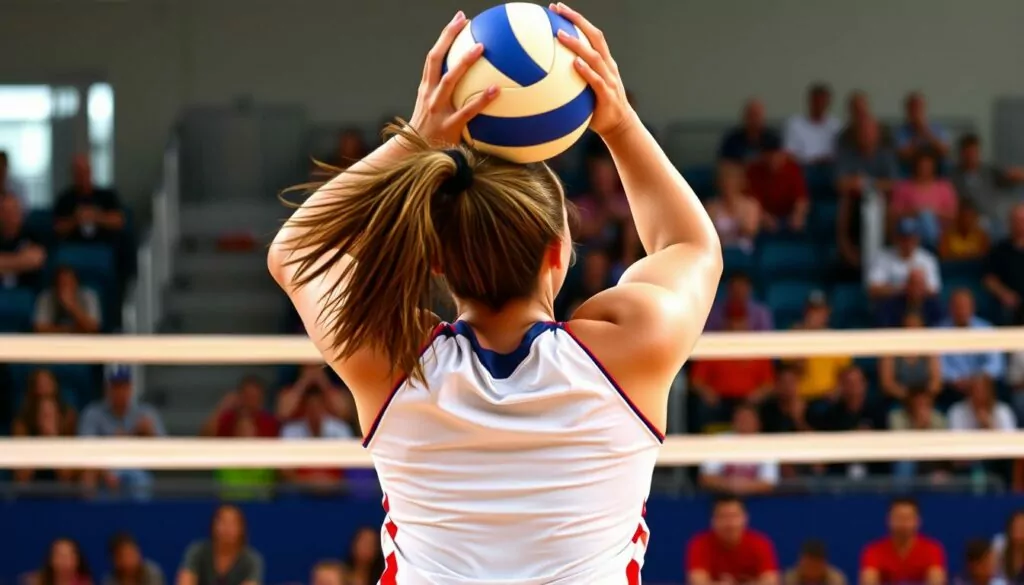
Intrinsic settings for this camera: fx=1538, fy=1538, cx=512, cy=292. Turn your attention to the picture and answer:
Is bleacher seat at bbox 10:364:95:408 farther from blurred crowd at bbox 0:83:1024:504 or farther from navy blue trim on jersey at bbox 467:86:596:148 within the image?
navy blue trim on jersey at bbox 467:86:596:148

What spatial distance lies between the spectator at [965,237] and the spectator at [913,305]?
959 millimetres

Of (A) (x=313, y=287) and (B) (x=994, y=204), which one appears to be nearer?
→ (A) (x=313, y=287)

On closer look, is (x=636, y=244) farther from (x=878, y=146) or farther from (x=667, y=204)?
(x=667, y=204)

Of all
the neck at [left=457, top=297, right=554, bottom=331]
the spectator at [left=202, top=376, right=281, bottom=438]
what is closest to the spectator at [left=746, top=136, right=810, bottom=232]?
the spectator at [left=202, top=376, right=281, bottom=438]

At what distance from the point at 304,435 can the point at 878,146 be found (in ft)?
16.8

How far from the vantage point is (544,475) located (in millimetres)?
1695

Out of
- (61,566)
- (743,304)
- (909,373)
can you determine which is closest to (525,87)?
(61,566)

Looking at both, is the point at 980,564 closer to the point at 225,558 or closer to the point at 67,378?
the point at 225,558

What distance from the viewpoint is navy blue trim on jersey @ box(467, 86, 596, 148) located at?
187 centimetres

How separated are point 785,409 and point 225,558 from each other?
127 inches

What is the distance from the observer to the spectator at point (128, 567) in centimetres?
659

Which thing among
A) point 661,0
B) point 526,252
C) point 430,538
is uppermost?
point 526,252

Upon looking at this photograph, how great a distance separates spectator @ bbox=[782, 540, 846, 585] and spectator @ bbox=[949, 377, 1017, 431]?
6.69ft

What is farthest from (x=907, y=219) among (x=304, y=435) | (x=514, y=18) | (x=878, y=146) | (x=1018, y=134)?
(x=514, y=18)
